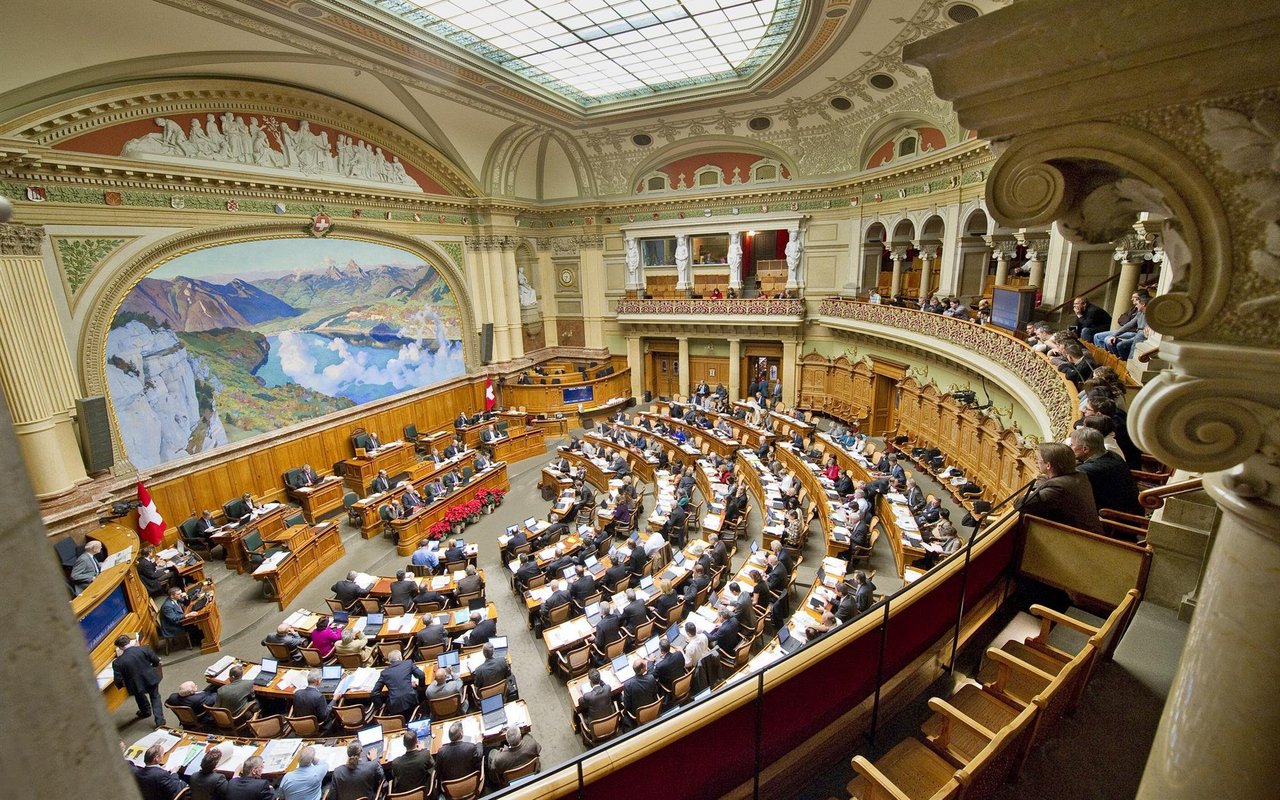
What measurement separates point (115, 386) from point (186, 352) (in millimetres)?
1470

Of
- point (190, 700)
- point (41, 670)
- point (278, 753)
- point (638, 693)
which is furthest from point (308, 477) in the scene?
point (41, 670)

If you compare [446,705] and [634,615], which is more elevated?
[634,615]

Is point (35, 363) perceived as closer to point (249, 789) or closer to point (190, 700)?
point (190, 700)

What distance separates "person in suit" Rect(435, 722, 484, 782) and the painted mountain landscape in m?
10.3

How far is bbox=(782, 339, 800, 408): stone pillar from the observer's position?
2056cm

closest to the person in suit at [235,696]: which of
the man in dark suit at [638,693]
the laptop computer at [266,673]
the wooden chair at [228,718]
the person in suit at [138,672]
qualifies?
the wooden chair at [228,718]

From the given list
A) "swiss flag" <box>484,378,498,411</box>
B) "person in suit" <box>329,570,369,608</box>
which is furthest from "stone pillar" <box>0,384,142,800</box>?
"swiss flag" <box>484,378,498,411</box>

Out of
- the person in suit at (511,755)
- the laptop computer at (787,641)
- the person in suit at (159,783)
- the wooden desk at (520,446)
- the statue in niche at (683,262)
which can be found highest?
the statue in niche at (683,262)

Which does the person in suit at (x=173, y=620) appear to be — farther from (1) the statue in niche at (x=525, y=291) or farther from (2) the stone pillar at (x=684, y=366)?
(2) the stone pillar at (x=684, y=366)

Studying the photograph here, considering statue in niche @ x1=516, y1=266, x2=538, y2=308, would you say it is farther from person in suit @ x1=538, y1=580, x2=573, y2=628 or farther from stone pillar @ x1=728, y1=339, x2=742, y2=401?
person in suit @ x1=538, y1=580, x2=573, y2=628

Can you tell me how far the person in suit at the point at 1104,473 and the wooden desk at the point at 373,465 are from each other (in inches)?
566

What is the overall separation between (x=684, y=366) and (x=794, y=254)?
19.3 feet

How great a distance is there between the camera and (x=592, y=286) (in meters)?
23.3

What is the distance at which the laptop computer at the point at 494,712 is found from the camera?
6.33 meters
